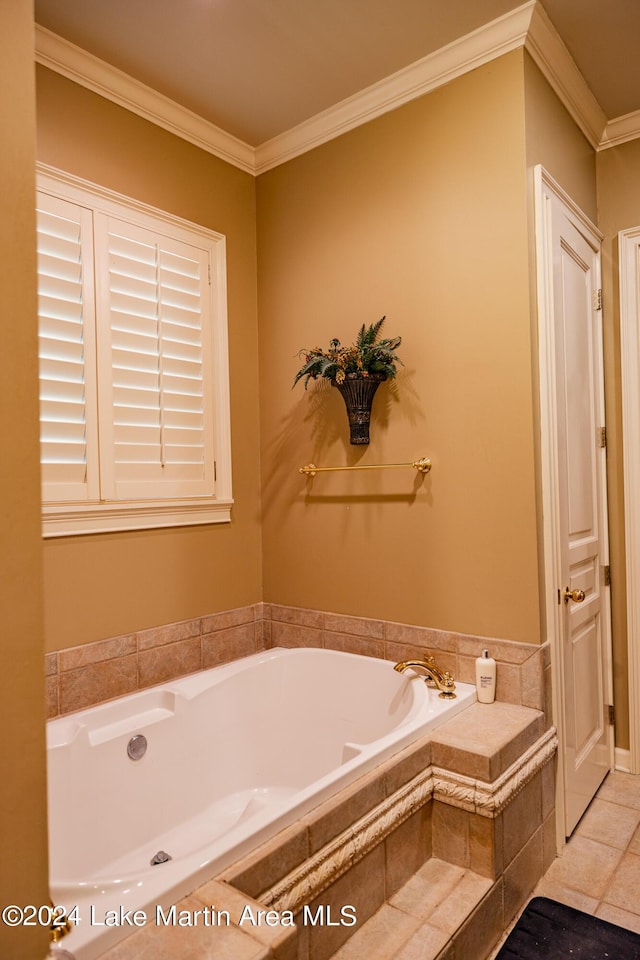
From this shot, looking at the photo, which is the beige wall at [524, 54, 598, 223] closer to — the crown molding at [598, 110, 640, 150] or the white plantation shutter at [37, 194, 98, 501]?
the crown molding at [598, 110, 640, 150]

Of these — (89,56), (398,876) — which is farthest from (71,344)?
(398,876)

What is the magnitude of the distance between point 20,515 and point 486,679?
5.64 ft

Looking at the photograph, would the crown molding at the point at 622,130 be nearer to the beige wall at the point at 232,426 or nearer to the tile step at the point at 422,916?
the beige wall at the point at 232,426

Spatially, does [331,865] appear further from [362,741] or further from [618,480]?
[618,480]

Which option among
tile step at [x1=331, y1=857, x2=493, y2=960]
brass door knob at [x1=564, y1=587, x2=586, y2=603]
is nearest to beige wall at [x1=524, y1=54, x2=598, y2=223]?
brass door knob at [x1=564, y1=587, x2=586, y2=603]

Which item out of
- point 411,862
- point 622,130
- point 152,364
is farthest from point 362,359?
point 411,862

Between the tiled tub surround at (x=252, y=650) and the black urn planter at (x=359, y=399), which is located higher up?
the black urn planter at (x=359, y=399)

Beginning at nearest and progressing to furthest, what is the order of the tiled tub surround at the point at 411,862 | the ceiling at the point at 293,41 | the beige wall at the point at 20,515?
1. the beige wall at the point at 20,515
2. the tiled tub surround at the point at 411,862
3. the ceiling at the point at 293,41

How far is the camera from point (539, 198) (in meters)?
2.11

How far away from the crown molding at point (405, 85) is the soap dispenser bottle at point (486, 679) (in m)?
2.11

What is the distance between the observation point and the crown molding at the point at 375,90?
2.06m

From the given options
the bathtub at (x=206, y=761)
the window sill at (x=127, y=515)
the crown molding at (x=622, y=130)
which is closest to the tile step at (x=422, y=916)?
the bathtub at (x=206, y=761)

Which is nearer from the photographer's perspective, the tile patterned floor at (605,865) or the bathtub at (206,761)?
the bathtub at (206,761)

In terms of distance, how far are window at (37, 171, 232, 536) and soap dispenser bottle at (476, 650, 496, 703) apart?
125 cm
